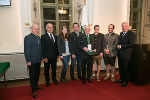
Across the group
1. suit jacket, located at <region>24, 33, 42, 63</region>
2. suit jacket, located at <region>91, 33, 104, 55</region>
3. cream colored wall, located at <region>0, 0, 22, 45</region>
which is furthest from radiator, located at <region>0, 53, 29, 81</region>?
suit jacket, located at <region>91, 33, 104, 55</region>

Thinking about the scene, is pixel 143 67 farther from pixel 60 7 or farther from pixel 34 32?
pixel 60 7

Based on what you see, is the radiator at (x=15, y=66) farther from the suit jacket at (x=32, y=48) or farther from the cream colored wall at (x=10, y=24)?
the suit jacket at (x=32, y=48)

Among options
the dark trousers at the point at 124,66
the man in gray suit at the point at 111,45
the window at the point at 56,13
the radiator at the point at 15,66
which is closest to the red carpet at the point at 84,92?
the dark trousers at the point at 124,66

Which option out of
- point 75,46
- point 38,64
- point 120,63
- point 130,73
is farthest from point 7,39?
point 130,73

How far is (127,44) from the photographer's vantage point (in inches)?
111

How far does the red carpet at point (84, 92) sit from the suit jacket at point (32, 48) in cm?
75

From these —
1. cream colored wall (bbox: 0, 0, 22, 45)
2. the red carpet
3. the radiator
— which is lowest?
the red carpet

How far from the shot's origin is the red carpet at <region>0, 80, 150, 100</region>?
2.48 metres

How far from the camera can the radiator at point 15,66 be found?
10.7 feet

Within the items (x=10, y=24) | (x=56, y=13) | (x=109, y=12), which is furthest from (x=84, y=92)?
(x=109, y=12)

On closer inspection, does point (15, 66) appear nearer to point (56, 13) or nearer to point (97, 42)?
point (97, 42)

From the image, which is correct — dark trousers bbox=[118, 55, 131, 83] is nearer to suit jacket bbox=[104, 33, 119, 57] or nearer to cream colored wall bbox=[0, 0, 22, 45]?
suit jacket bbox=[104, 33, 119, 57]

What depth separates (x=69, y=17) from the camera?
480 cm

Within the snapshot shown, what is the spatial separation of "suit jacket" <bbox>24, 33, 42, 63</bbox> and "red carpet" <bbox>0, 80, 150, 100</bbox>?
0.75 metres
